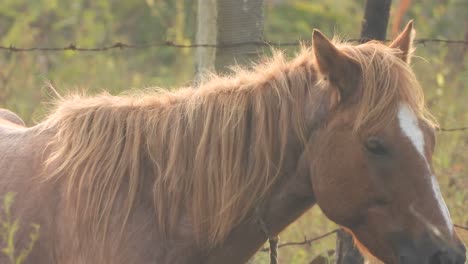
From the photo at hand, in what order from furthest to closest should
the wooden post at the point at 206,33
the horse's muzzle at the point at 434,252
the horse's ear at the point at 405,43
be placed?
the wooden post at the point at 206,33 < the horse's ear at the point at 405,43 < the horse's muzzle at the point at 434,252

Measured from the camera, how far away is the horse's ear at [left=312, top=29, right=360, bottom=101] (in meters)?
3.64

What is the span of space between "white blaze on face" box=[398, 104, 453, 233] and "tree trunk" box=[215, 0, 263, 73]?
1508mm

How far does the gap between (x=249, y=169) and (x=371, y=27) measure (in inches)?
57.4

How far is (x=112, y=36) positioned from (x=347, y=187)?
26.9 feet

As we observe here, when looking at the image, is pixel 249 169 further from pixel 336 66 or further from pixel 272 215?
pixel 336 66

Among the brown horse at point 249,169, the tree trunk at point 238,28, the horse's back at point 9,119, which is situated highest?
the tree trunk at point 238,28

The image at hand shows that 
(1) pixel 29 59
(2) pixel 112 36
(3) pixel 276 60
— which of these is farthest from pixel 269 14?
(3) pixel 276 60

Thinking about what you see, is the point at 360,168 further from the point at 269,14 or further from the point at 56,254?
the point at 269,14

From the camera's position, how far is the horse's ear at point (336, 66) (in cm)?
364

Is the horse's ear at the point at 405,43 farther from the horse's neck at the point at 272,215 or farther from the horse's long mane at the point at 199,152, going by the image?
the horse's neck at the point at 272,215

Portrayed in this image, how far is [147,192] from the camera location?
380 cm

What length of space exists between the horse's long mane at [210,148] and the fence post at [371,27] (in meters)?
1.09

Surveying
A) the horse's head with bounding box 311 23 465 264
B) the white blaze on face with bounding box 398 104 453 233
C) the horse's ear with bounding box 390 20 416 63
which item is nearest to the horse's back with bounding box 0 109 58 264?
the horse's head with bounding box 311 23 465 264

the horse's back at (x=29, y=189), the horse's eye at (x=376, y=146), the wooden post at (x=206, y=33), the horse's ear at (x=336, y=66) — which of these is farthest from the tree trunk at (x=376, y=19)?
the horse's back at (x=29, y=189)
